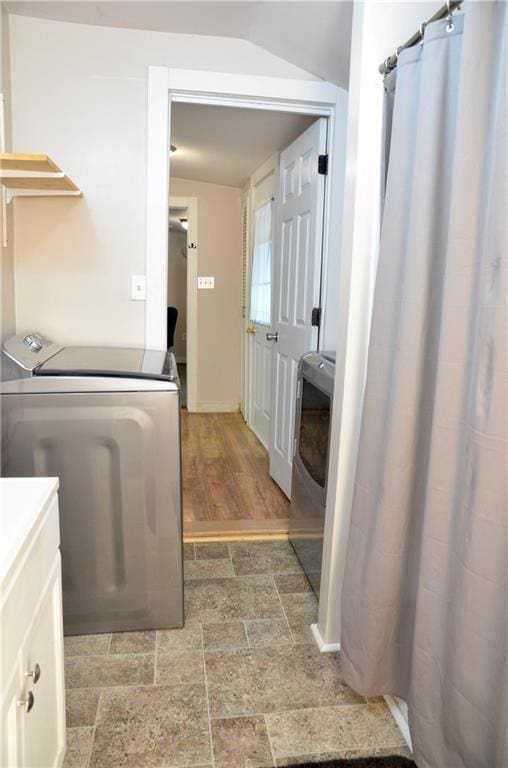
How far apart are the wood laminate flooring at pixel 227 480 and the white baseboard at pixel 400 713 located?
113cm

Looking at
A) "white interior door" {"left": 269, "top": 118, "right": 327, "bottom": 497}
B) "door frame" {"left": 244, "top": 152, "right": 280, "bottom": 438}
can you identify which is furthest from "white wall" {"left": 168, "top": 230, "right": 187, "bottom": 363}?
"white interior door" {"left": 269, "top": 118, "right": 327, "bottom": 497}

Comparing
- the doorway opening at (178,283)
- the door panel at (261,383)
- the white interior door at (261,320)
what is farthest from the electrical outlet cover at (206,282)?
the doorway opening at (178,283)

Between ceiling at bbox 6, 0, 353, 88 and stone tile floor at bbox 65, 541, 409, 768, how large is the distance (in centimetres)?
216

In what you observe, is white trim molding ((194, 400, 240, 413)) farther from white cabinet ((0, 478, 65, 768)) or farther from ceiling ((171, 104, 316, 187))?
white cabinet ((0, 478, 65, 768))

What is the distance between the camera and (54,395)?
1675 millimetres

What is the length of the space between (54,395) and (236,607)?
42.4 inches

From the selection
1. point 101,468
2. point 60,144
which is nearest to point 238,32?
point 60,144

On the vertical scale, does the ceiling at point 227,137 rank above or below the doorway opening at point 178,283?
above

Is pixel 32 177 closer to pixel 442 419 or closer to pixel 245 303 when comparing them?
pixel 442 419

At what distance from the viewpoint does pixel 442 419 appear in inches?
43.2

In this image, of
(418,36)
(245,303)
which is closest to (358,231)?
(418,36)

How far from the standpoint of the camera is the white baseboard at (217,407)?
195 inches

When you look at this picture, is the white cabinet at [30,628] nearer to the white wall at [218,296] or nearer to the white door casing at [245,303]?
the white door casing at [245,303]

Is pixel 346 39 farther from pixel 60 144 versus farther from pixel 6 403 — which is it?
pixel 6 403
